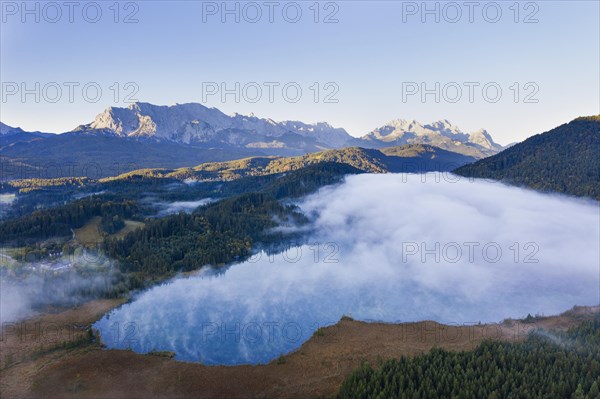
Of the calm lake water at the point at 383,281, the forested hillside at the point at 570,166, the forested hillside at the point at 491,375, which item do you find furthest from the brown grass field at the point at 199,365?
the forested hillside at the point at 570,166

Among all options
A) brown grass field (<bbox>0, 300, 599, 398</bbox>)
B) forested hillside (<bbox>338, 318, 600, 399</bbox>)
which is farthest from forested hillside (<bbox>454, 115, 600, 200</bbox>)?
forested hillside (<bbox>338, 318, 600, 399</bbox>)

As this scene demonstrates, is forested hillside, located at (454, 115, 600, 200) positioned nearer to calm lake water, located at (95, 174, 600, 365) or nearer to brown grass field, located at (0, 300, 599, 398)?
calm lake water, located at (95, 174, 600, 365)

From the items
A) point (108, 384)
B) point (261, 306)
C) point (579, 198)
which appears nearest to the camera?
point (108, 384)

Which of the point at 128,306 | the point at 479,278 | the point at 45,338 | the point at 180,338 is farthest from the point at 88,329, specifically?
the point at 479,278

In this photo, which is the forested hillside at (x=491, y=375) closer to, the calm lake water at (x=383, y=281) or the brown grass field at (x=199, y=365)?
the brown grass field at (x=199, y=365)

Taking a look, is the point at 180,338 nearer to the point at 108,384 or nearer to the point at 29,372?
the point at 108,384

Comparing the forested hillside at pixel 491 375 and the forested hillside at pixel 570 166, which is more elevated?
the forested hillside at pixel 570 166
